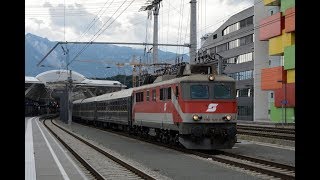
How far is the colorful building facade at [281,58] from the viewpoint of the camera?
2025 inches

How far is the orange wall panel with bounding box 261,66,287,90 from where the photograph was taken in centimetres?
5504

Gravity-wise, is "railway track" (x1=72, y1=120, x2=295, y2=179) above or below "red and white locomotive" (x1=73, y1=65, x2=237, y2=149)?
below

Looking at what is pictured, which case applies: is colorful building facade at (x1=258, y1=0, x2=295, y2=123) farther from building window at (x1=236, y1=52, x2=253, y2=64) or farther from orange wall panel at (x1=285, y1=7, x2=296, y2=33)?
building window at (x1=236, y1=52, x2=253, y2=64)

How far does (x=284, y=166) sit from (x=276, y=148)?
24.7 ft

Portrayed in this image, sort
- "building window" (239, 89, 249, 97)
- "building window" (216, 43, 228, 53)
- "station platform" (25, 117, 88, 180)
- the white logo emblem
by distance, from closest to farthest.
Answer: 1. "station platform" (25, 117, 88, 180)
2. the white logo emblem
3. "building window" (239, 89, 249, 97)
4. "building window" (216, 43, 228, 53)

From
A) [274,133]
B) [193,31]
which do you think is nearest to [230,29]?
[193,31]

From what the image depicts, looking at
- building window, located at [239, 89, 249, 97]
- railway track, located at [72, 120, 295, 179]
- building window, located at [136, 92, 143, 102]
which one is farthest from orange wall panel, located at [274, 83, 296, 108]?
railway track, located at [72, 120, 295, 179]

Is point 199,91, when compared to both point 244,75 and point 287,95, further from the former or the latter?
point 244,75

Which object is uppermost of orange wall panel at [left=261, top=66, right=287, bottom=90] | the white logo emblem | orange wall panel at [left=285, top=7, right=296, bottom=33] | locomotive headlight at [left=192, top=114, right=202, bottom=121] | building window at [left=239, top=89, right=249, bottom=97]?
orange wall panel at [left=285, top=7, right=296, bottom=33]

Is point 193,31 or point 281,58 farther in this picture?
point 281,58

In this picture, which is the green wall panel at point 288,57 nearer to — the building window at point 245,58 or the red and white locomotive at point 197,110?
the building window at point 245,58

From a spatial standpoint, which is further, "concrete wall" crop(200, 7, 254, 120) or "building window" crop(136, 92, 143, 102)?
"concrete wall" crop(200, 7, 254, 120)

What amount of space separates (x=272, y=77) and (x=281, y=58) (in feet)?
12.2

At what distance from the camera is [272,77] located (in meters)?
57.6
